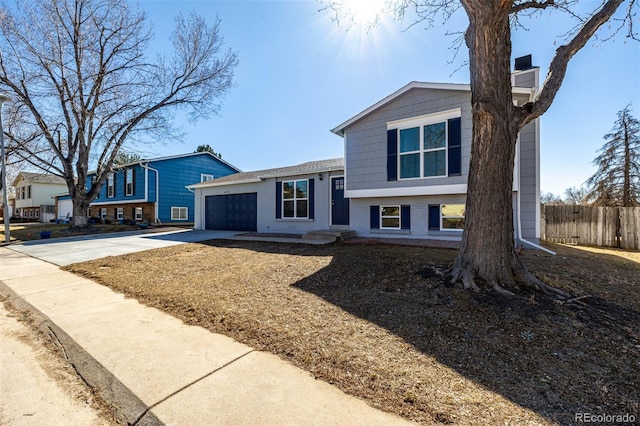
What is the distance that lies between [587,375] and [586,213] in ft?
35.0

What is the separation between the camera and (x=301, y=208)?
12781mm

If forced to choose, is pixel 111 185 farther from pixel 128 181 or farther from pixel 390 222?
pixel 390 222

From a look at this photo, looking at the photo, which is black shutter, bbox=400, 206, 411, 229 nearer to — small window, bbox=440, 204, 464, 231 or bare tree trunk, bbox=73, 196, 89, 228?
small window, bbox=440, 204, 464, 231

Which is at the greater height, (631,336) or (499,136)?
(499,136)

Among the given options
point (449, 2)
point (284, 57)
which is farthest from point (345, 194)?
point (449, 2)

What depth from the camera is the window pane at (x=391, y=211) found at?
10484mm

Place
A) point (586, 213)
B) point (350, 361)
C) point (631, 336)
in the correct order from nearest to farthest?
point (350, 361)
point (631, 336)
point (586, 213)

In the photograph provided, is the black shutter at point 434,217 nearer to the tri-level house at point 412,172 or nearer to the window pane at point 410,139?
the tri-level house at point 412,172

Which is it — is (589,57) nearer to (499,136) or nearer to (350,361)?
(499,136)

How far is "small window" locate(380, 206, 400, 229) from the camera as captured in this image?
10469mm

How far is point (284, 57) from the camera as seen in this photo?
398 inches
